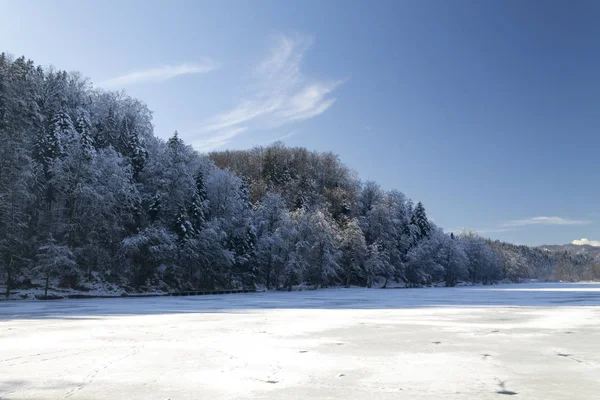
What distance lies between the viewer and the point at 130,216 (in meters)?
50.4

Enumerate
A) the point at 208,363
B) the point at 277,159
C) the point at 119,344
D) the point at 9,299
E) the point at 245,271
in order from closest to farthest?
the point at 208,363, the point at 119,344, the point at 9,299, the point at 245,271, the point at 277,159

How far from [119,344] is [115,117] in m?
58.3

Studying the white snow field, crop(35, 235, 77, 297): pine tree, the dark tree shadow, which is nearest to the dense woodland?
crop(35, 235, 77, 297): pine tree

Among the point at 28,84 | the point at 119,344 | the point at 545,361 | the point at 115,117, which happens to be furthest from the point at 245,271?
the point at 545,361

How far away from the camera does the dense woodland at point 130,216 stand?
142ft

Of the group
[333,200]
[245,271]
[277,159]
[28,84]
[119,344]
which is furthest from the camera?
[277,159]

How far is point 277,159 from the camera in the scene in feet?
334

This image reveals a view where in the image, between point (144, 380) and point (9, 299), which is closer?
point (144, 380)

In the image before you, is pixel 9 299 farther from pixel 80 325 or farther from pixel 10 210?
pixel 80 325

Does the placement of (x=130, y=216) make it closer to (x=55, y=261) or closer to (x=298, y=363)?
(x=55, y=261)

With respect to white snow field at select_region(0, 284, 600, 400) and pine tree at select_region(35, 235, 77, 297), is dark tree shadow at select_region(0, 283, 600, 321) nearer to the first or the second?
pine tree at select_region(35, 235, 77, 297)

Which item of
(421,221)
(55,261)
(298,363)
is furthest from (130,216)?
(421,221)

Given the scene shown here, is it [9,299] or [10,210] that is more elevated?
[10,210]

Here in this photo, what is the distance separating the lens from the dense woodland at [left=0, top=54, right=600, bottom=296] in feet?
142
